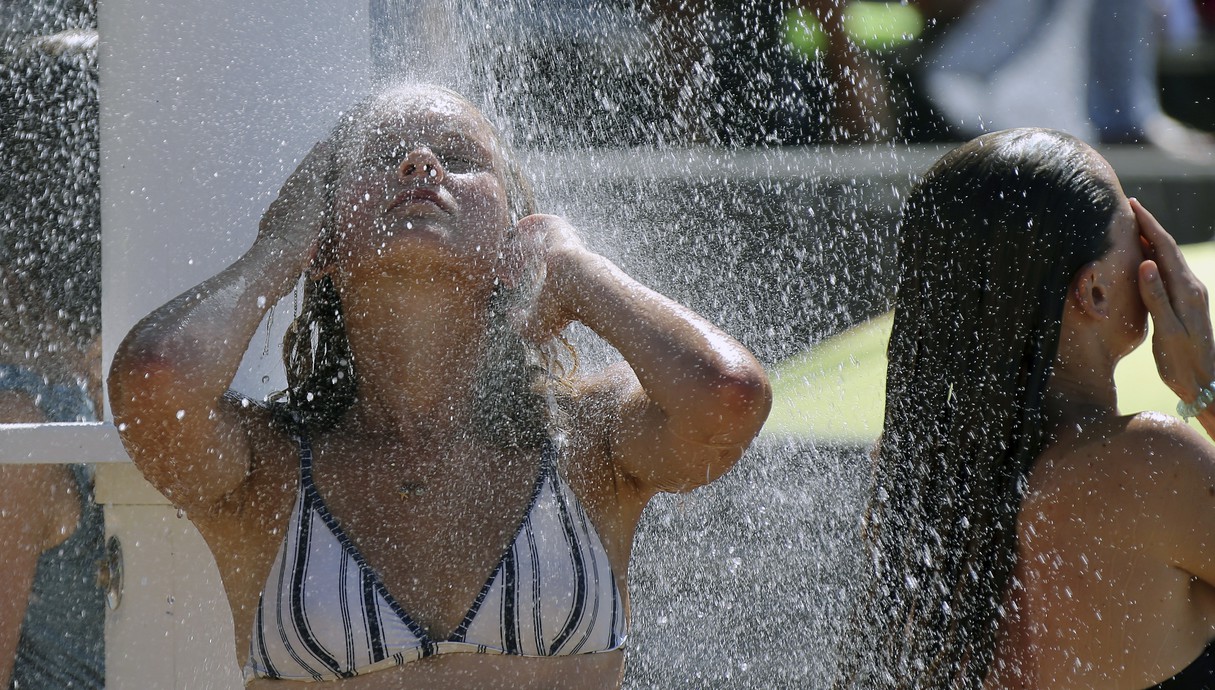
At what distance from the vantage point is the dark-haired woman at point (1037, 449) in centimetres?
181

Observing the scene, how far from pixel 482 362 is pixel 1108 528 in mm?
1089

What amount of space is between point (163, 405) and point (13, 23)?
266cm

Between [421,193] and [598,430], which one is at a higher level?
[421,193]

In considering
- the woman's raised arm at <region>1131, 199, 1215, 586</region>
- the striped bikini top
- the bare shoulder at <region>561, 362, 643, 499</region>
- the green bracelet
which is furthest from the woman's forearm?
the green bracelet

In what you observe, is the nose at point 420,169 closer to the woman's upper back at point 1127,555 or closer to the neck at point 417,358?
the neck at point 417,358

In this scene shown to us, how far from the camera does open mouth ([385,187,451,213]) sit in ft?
6.43

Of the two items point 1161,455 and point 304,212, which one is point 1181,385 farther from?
point 304,212

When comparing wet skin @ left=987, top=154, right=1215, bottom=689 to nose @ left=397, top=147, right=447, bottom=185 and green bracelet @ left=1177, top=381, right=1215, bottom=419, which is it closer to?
green bracelet @ left=1177, top=381, right=1215, bottom=419

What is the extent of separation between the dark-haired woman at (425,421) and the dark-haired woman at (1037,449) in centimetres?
43

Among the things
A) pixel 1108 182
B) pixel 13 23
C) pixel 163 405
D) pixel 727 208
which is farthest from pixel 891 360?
pixel 13 23

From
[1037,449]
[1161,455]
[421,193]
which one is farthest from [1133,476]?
[421,193]

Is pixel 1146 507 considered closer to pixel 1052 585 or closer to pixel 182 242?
pixel 1052 585

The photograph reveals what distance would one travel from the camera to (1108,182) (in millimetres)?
1974

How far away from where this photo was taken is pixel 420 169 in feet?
6.46
